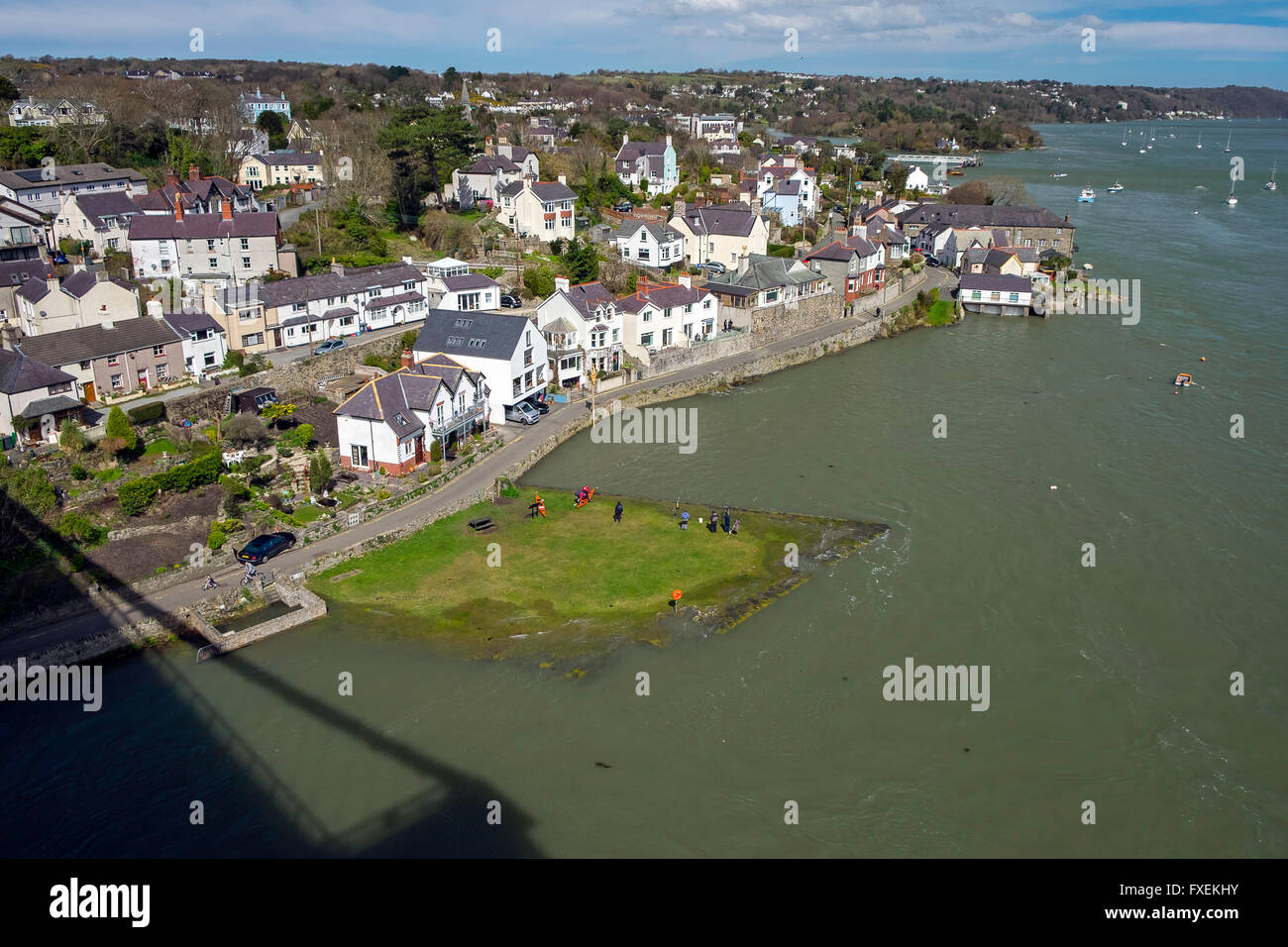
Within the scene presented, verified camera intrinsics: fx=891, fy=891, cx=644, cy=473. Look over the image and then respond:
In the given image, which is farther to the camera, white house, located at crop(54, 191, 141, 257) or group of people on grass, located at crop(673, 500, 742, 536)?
white house, located at crop(54, 191, 141, 257)

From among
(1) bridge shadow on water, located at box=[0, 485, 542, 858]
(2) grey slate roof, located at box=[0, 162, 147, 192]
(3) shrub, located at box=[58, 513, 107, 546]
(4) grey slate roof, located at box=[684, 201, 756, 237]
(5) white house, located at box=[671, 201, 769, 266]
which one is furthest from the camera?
(5) white house, located at box=[671, 201, 769, 266]

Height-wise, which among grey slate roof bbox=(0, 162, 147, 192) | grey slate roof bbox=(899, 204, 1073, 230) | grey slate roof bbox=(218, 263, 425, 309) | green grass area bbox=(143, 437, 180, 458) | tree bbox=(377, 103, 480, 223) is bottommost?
green grass area bbox=(143, 437, 180, 458)

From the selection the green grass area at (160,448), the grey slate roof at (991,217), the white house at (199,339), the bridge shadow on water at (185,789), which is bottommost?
the bridge shadow on water at (185,789)

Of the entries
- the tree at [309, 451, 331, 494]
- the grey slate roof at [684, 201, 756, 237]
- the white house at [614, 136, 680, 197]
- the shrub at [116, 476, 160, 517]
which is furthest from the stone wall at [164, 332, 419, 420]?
the white house at [614, 136, 680, 197]

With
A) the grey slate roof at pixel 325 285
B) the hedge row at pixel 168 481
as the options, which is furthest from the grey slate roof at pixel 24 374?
the grey slate roof at pixel 325 285

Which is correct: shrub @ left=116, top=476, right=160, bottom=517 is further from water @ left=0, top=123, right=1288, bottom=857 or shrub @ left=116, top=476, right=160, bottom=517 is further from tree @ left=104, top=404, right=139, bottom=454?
water @ left=0, top=123, right=1288, bottom=857

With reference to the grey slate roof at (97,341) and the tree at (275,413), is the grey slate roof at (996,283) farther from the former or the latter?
the grey slate roof at (97,341)
